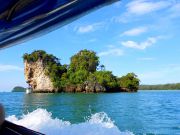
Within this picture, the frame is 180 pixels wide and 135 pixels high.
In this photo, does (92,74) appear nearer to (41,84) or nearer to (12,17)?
(41,84)

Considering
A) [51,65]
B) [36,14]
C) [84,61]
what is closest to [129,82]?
[84,61]

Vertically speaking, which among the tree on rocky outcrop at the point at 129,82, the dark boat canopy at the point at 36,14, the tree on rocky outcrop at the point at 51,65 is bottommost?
the dark boat canopy at the point at 36,14

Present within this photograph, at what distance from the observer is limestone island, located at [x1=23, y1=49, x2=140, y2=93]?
3511 inches

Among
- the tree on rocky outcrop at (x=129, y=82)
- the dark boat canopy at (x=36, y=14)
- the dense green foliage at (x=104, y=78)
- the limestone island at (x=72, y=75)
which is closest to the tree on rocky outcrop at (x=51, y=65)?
the limestone island at (x=72, y=75)

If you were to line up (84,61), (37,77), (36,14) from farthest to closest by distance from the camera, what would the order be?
(37,77), (84,61), (36,14)

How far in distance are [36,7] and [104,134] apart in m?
7.52

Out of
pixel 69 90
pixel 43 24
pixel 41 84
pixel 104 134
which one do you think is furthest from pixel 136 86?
pixel 43 24

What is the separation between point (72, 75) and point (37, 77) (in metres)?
10.5

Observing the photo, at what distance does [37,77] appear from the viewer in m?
95.0

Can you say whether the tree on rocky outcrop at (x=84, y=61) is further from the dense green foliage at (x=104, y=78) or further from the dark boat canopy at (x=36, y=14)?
Answer: the dark boat canopy at (x=36, y=14)

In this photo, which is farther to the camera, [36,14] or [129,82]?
[129,82]

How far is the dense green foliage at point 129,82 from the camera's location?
94.2 meters

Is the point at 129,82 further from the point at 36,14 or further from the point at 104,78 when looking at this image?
the point at 36,14

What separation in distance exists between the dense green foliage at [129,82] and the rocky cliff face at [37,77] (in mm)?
18343
